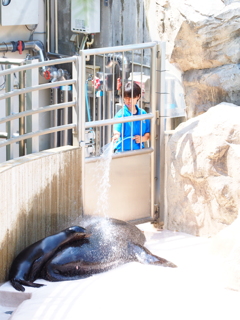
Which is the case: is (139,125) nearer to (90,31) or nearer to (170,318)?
(170,318)

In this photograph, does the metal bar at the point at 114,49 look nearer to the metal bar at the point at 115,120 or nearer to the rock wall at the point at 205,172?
the metal bar at the point at 115,120

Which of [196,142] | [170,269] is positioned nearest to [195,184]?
[196,142]

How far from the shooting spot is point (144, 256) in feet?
17.9

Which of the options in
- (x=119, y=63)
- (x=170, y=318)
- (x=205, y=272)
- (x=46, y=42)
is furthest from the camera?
(x=46, y=42)

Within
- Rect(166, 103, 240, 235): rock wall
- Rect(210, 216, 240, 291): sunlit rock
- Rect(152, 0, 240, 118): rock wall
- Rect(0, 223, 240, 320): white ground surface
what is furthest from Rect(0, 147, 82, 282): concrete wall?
Rect(152, 0, 240, 118): rock wall

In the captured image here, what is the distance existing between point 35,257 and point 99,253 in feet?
1.98

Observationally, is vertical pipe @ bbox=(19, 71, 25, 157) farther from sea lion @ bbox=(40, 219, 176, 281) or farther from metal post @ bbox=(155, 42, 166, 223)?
metal post @ bbox=(155, 42, 166, 223)

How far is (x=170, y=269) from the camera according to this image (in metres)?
5.25

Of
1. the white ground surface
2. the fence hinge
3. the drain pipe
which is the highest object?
the drain pipe

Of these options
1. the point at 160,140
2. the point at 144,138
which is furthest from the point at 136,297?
the point at 160,140

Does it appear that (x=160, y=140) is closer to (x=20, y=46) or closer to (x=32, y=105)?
(x=32, y=105)

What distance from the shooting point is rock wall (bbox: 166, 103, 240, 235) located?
5.98m

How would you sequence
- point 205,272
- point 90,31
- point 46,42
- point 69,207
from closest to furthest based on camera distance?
1. point 205,272
2. point 69,207
3. point 90,31
4. point 46,42

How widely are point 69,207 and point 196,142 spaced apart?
60.2 inches
